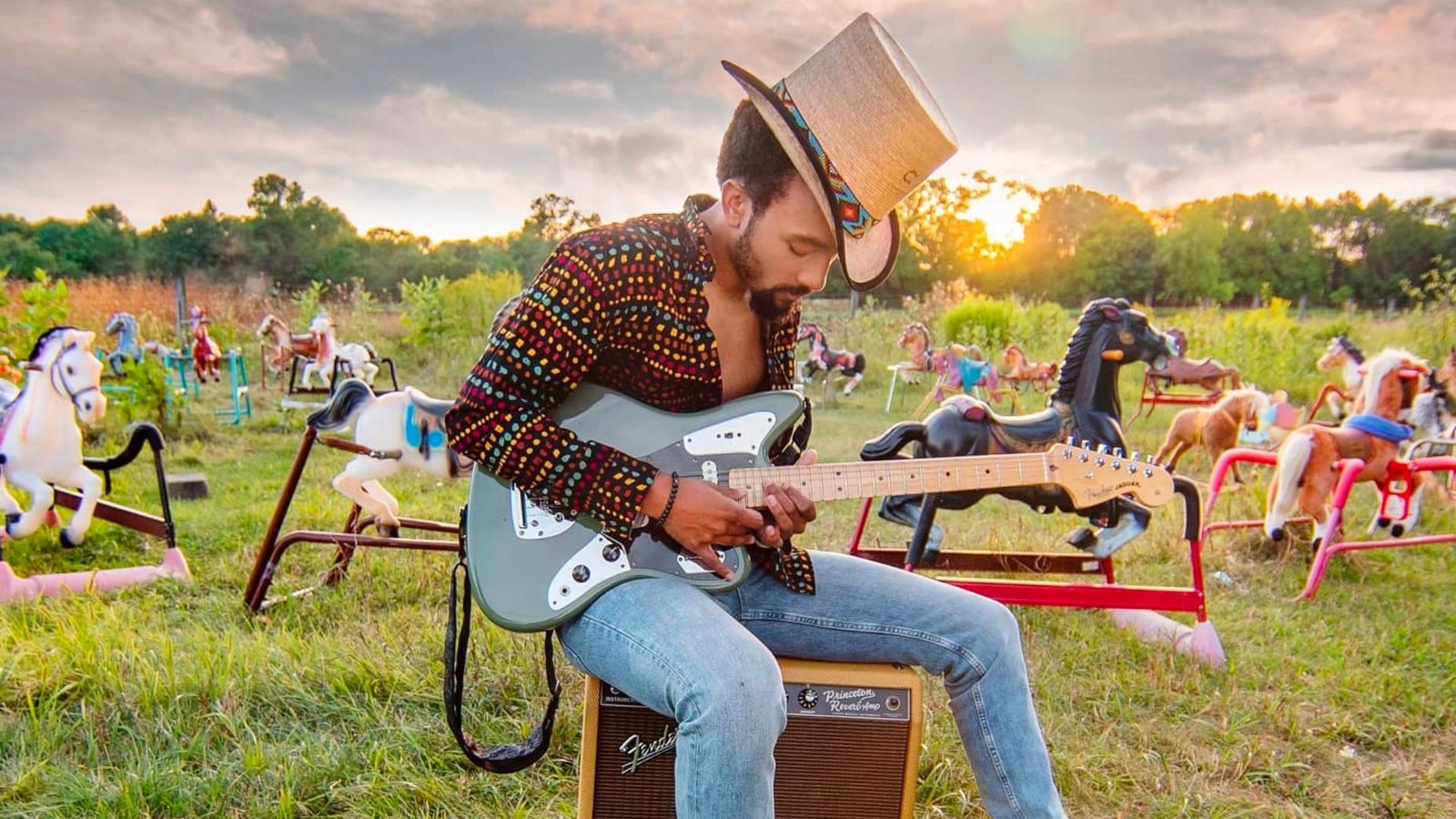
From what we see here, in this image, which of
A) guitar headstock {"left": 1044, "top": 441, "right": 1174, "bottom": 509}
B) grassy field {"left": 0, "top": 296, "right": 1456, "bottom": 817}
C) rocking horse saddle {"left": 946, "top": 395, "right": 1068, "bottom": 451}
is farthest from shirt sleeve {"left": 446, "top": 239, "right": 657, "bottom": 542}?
rocking horse saddle {"left": 946, "top": 395, "right": 1068, "bottom": 451}

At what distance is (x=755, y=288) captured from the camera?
1.85m

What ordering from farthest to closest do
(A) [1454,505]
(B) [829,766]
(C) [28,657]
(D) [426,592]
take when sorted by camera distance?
(A) [1454,505] < (D) [426,592] < (C) [28,657] < (B) [829,766]

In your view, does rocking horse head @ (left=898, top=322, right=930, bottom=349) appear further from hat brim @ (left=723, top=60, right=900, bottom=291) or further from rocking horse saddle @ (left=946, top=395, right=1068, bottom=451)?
hat brim @ (left=723, top=60, right=900, bottom=291)

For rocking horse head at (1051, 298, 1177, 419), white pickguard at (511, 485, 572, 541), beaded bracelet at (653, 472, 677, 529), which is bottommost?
white pickguard at (511, 485, 572, 541)

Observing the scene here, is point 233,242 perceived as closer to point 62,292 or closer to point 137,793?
point 62,292

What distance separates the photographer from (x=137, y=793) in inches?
84.2

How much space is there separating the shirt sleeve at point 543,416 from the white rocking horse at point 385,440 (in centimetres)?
223

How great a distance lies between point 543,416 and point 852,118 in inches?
33.6

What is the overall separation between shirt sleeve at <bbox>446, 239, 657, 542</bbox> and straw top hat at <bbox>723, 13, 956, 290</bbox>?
0.48m

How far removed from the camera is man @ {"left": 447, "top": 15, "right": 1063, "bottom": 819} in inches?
60.8

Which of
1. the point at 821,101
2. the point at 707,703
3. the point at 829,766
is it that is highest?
the point at 821,101

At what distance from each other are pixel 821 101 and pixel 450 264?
91.4 feet

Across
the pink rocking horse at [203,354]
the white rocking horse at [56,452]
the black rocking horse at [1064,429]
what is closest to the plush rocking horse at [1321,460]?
the black rocking horse at [1064,429]

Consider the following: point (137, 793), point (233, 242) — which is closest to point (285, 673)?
point (137, 793)
